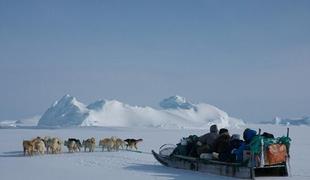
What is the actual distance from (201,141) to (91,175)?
3204mm

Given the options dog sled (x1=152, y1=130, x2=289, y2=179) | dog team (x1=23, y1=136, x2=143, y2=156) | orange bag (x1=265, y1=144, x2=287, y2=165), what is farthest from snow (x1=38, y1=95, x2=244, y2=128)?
orange bag (x1=265, y1=144, x2=287, y2=165)

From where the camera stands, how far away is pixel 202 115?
613 ft

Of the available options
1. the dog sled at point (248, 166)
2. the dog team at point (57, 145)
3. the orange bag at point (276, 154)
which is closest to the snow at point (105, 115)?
the dog team at point (57, 145)

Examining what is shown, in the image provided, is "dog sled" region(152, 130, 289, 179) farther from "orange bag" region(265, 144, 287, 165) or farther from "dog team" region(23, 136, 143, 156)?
"dog team" region(23, 136, 143, 156)

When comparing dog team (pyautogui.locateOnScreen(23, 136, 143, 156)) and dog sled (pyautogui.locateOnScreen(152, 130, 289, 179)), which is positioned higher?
dog team (pyautogui.locateOnScreen(23, 136, 143, 156))

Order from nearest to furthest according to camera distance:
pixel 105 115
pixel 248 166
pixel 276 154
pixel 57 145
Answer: pixel 248 166
pixel 276 154
pixel 57 145
pixel 105 115

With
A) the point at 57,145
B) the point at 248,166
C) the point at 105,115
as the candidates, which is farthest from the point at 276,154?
the point at 105,115

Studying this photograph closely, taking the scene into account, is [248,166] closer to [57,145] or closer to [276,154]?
[276,154]

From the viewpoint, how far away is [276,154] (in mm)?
11477

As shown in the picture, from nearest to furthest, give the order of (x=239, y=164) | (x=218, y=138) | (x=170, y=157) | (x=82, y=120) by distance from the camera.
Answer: (x=239, y=164) < (x=218, y=138) < (x=170, y=157) < (x=82, y=120)

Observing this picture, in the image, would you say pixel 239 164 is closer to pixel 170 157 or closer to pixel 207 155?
pixel 207 155

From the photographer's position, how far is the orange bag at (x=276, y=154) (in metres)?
11.4

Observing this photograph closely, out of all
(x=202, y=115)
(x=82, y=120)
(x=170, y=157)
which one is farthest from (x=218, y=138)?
(x=202, y=115)

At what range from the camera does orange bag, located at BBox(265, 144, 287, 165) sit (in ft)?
37.4
